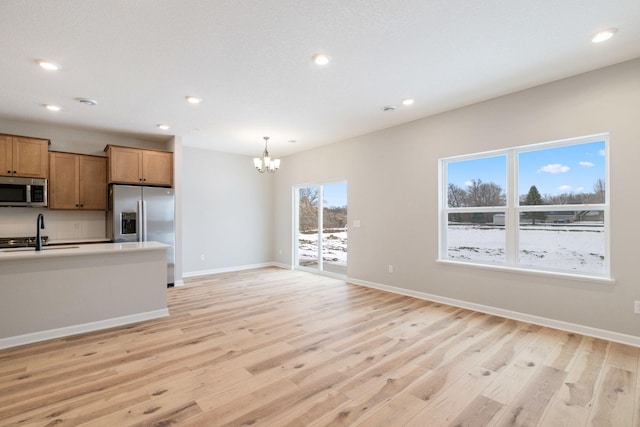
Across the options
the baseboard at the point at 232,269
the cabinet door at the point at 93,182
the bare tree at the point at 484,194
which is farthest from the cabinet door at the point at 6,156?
the bare tree at the point at 484,194

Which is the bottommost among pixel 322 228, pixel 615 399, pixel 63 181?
pixel 615 399

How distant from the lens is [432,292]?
458 centimetres

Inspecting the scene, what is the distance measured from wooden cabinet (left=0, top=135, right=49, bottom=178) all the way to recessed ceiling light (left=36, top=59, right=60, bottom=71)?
A: 2287 mm

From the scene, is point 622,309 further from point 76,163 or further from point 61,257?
point 76,163

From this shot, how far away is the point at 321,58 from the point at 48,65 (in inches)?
107

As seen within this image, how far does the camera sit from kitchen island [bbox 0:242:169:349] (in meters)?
3.06

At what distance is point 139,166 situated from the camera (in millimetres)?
5340

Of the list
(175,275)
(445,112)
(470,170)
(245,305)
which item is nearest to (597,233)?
(470,170)

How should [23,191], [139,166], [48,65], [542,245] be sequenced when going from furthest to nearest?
1. [139,166]
2. [23,191]
3. [542,245]
4. [48,65]

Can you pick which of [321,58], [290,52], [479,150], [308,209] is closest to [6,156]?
[290,52]

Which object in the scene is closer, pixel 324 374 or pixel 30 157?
pixel 324 374

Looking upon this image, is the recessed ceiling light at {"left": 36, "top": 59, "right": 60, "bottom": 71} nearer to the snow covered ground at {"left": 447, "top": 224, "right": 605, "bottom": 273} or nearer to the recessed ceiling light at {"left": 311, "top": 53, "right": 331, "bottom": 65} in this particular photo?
the recessed ceiling light at {"left": 311, "top": 53, "right": 331, "bottom": 65}

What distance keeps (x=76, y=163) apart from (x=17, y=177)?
77cm

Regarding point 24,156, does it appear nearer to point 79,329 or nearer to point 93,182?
point 93,182
